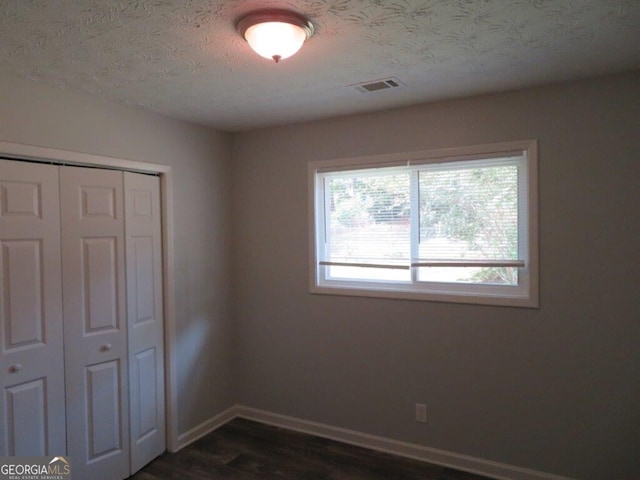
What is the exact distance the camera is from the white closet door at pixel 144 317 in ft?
9.35

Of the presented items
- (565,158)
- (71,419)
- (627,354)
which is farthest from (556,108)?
(71,419)

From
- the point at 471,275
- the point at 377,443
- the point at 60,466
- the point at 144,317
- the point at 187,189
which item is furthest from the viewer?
the point at 187,189

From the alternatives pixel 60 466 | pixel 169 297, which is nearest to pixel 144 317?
pixel 169 297

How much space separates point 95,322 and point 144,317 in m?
0.37

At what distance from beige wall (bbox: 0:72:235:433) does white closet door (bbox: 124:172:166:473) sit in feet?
0.53

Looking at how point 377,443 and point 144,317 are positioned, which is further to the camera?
→ point 377,443

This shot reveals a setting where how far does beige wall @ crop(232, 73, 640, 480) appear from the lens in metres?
2.41

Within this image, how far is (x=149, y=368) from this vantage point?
2994mm

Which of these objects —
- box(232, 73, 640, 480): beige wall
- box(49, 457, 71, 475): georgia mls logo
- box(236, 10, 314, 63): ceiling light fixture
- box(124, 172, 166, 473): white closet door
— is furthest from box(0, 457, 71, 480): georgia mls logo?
box(236, 10, 314, 63): ceiling light fixture

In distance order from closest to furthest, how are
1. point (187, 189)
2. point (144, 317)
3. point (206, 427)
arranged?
1. point (144, 317)
2. point (187, 189)
3. point (206, 427)

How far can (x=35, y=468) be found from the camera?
2.32 meters

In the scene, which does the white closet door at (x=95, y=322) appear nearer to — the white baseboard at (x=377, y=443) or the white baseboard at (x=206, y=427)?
the white baseboard at (x=206, y=427)

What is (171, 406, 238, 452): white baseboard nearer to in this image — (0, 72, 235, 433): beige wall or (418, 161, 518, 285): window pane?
Answer: (0, 72, 235, 433): beige wall

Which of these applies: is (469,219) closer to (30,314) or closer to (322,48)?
(322,48)
